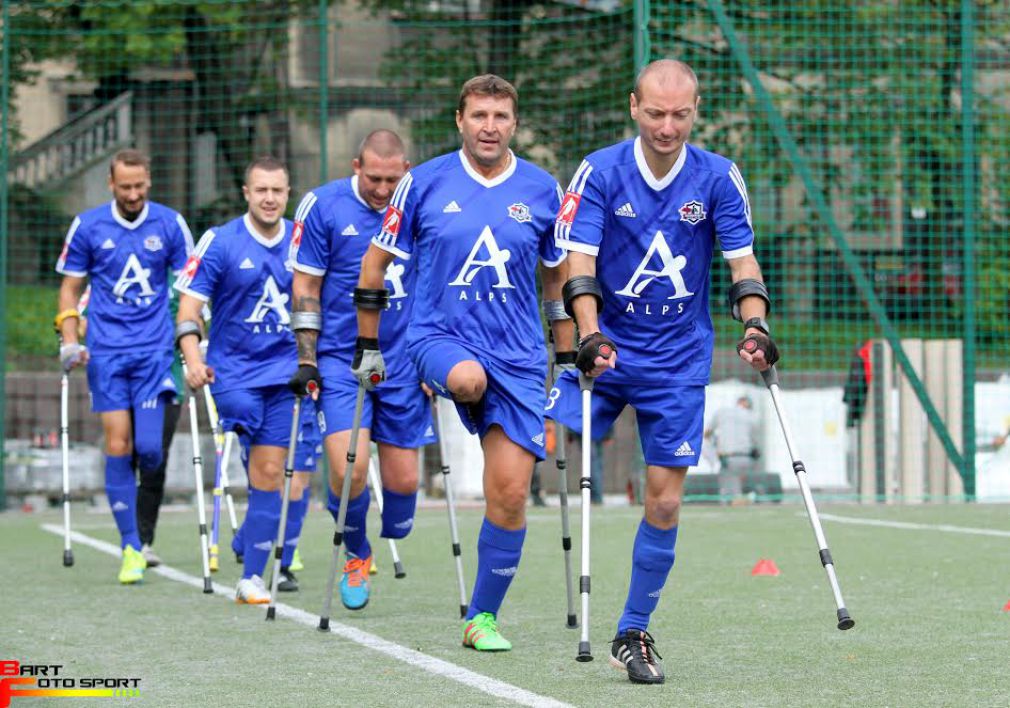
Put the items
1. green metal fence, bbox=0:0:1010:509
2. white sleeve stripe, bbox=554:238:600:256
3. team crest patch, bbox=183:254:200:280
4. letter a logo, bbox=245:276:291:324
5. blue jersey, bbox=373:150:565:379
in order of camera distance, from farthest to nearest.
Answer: green metal fence, bbox=0:0:1010:509 < letter a logo, bbox=245:276:291:324 < team crest patch, bbox=183:254:200:280 < blue jersey, bbox=373:150:565:379 < white sleeve stripe, bbox=554:238:600:256

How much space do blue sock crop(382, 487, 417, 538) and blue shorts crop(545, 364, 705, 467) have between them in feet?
6.67

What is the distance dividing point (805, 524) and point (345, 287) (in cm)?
589

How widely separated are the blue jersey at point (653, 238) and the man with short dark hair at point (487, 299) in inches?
19.8

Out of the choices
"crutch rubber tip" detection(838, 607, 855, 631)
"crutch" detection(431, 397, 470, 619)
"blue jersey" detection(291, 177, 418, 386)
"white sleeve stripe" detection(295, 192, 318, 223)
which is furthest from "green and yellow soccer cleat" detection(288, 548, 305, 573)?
"crutch rubber tip" detection(838, 607, 855, 631)

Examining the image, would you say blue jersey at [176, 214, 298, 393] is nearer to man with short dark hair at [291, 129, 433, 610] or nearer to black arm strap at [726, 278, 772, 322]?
man with short dark hair at [291, 129, 433, 610]

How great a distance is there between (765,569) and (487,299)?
141 inches

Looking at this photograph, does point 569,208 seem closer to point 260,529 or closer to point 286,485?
point 286,485

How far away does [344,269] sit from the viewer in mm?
8820

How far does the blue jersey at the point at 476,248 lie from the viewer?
7195 mm

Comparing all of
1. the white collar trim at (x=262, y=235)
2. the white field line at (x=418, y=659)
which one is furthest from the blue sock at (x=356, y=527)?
the white collar trim at (x=262, y=235)

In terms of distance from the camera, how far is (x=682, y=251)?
22.1 feet

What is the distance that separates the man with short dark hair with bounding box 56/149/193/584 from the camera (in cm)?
1089

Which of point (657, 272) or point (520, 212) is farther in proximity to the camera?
point (520, 212)

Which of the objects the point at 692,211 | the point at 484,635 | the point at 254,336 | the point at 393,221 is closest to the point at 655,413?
the point at 692,211
